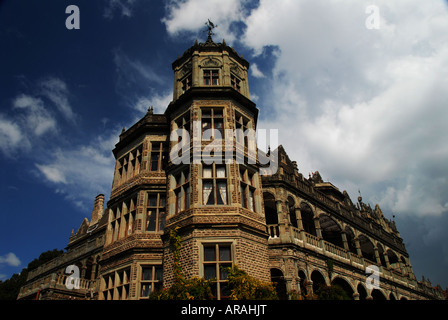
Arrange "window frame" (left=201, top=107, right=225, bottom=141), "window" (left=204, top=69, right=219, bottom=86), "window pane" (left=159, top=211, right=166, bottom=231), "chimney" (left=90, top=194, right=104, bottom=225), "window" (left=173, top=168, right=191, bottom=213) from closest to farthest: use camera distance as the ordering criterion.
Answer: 1. "window" (left=173, top=168, right=191, bottom=213)
2. "window frame" (left=201, top=107, right=225, bottom=141)
3. "window pane" (left=159, top=211, right=166, bottom=231)
4. "window" (left=204, top=69, right=219, bottom=86)
5. "chimney" (left=90, top=194, right=104, bottom=225)

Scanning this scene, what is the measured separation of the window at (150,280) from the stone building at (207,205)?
0.15 ft

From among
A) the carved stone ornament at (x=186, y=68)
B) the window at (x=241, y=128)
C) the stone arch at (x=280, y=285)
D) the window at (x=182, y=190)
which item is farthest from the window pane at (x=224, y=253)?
the carved stone ornament at (x=186, y=68)

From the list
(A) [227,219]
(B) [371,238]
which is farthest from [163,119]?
(B) [371,238]

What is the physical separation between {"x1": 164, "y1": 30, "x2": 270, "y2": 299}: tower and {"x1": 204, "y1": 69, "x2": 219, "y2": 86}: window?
0.06m

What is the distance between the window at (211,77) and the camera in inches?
714

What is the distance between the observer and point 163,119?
2000 centimetres

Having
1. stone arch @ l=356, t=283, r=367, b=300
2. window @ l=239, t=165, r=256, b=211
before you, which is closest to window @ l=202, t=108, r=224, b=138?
window @ l=239, t=165, r=256, b=211

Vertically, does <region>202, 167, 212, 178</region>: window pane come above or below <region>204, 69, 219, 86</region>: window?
below

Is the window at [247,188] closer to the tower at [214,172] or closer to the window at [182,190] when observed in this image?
the tower at [214,172]

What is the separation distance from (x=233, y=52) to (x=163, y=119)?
18.8 feet

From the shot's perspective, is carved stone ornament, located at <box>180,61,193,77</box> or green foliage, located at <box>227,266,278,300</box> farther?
carved stone ornament, located at <box>180,61,193,77</box>

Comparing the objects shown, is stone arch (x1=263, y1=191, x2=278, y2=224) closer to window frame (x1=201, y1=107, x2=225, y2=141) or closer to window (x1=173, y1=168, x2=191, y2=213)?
window frame (x1=201, y1=107, x2=225, y2=141)

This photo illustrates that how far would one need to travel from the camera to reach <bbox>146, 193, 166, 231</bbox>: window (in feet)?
57.1
